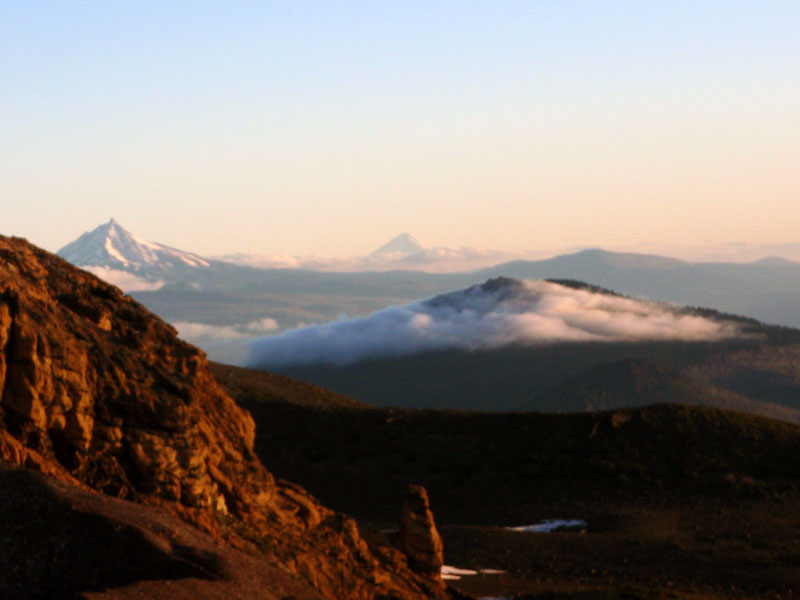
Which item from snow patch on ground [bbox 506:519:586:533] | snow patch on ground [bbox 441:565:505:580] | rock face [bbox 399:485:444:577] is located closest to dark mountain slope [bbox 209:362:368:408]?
snow patch on ground [bbox 506:519:586:533]

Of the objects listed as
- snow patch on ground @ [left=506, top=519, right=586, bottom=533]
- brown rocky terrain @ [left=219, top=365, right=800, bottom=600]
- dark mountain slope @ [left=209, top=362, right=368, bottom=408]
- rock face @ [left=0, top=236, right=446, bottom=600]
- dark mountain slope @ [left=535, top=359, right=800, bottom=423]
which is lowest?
dark mountain slope @ [left=535, top=359, right=800, bottom=423]

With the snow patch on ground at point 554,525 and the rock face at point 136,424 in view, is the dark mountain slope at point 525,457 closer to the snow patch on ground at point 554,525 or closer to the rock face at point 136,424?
the snow patch on ground at point 554,525

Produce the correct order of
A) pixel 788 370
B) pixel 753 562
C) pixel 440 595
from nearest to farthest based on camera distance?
1. pixel 440 595
2. pixel 753 562
3. pixel 788 370

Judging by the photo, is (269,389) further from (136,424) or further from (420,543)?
(136,424)

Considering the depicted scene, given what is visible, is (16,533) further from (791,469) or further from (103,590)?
(791,469)

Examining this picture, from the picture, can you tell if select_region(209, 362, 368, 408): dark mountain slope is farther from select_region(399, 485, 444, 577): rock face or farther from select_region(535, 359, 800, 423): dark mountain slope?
select_region(535, 359, 800, 423): dark mountain slope

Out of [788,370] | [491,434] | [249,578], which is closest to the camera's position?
[249,578]

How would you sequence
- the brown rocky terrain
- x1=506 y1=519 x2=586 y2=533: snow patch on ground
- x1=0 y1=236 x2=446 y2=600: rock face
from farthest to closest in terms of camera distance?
x1=506 y1=519 x2=586 y2=533: snow patch on ground, the brown rocky terrain, x1=0 y1=236 x2=446 y2=600: rock face

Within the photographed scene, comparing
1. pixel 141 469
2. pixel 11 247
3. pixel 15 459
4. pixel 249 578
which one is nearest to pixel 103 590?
pixel 249 578

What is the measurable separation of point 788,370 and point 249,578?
17584 cm

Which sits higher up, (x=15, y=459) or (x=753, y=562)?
(x=15, y=459)

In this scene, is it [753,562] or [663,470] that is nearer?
[753,562]

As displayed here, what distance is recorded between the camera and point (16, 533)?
592 inches

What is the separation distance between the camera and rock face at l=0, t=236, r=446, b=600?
18.6 metres
